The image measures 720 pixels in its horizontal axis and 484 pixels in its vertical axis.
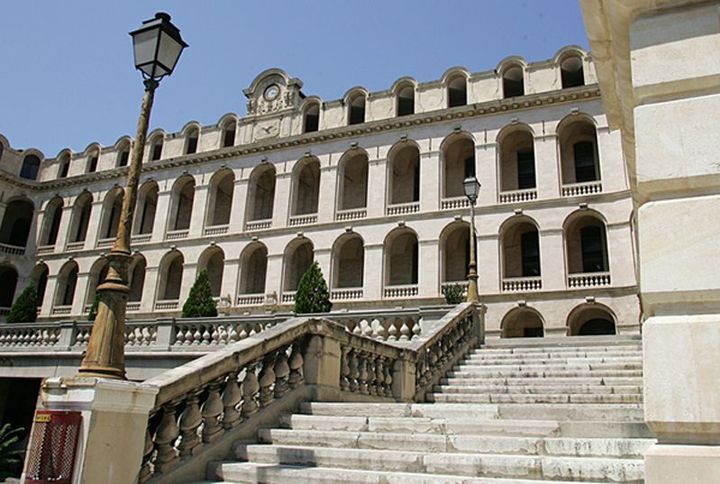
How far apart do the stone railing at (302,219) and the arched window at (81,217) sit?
15.3 metres

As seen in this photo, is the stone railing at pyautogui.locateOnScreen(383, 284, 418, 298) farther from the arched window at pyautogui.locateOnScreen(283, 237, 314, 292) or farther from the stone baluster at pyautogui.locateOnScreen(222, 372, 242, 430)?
the stone baluster at pyautogui.locateOnScreen(222, 372, 242, 430)

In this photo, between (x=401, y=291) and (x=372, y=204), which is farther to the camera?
(x=372, y=204)

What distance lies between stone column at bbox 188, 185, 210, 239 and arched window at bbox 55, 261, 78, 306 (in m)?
9.08

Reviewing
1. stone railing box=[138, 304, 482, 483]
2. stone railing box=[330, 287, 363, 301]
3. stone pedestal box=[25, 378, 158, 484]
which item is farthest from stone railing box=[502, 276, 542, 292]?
stone pedestal box=[25, 378, 158, 484]

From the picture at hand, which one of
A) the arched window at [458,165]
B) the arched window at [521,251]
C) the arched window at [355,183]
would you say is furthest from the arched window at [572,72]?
the arched window at [355,183]

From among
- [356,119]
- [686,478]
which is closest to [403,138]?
[356,119]

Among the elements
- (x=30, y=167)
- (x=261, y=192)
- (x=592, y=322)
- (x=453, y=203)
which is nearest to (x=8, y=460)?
(x=453, y=203)

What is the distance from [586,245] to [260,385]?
2324 centimetres

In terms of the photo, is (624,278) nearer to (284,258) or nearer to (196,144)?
(284,258)

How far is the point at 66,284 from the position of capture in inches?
1441

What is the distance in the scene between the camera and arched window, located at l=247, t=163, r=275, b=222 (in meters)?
32.4

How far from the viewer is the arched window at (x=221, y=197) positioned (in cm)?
3344

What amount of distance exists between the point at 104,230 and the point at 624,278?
29.8m

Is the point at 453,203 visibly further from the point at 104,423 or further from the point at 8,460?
the point at 104,423
